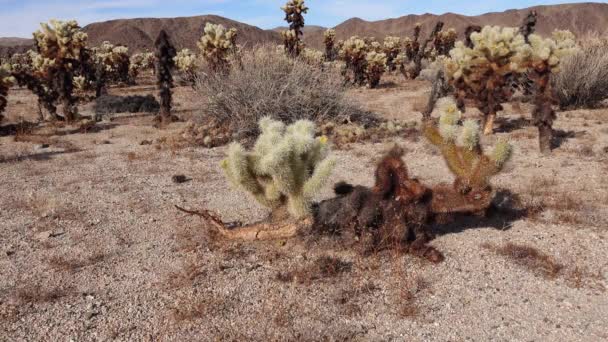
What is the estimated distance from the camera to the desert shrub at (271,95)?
Answer: 865 cm

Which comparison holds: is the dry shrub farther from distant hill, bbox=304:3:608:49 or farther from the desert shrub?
distant hill, bbox=304:3:608:49

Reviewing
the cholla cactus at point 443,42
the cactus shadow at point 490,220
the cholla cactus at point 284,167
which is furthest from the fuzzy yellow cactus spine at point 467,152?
the cholla cactus at point 443,42

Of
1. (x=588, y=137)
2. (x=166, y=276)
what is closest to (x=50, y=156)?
(x=166, y=276)

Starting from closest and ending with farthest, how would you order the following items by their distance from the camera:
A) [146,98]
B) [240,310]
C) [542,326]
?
[542,326], [240,310], [146,98]

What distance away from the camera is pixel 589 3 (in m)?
64.7

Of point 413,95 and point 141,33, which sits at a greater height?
point 141,33

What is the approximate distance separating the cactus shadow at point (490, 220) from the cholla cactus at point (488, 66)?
10.4ft

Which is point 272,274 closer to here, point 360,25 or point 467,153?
point 467,153

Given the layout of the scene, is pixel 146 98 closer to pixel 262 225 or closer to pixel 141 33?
pixel 262 225

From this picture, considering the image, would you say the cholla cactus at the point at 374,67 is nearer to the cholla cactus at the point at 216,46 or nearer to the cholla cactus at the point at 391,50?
the cholla cactus at the point at 216,46

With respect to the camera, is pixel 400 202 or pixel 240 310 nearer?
pixel 240 310

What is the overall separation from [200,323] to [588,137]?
7069 mm

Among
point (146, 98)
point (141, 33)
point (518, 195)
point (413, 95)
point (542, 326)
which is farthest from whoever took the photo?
point (141, 33)

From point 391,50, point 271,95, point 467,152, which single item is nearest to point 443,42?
point 391,50
